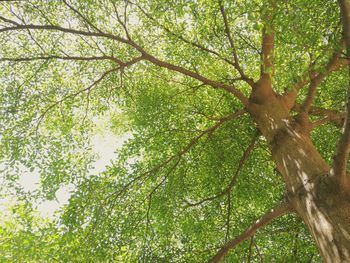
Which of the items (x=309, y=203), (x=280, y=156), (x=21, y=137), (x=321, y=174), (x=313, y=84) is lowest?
(x=309, y=203)

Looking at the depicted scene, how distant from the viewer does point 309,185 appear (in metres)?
3.91

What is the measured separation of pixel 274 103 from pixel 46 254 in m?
4.82

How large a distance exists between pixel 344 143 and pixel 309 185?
877 mm

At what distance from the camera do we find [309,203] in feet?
12.5

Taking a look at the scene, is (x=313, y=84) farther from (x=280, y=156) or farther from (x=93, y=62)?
(x=93, y=62)

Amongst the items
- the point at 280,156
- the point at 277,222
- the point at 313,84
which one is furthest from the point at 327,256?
the point at 277,222

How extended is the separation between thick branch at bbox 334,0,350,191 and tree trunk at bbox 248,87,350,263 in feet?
0.30

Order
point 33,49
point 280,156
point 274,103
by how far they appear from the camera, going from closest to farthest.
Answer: point 280,156
point 274,103
point 33,49

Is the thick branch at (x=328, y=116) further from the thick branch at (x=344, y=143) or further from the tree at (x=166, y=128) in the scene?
the thick branch at (x=344, y=143)

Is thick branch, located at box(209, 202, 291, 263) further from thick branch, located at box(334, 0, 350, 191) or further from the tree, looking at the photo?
thick branch, located at box(334, 0, 350, 191)

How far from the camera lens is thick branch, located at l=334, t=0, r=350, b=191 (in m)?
2.54

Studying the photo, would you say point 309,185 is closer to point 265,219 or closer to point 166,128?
point 265,219

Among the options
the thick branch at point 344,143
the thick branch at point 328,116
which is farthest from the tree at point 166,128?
the thick branch at point 344,143

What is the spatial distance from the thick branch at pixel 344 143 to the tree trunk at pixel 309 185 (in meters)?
0.09
